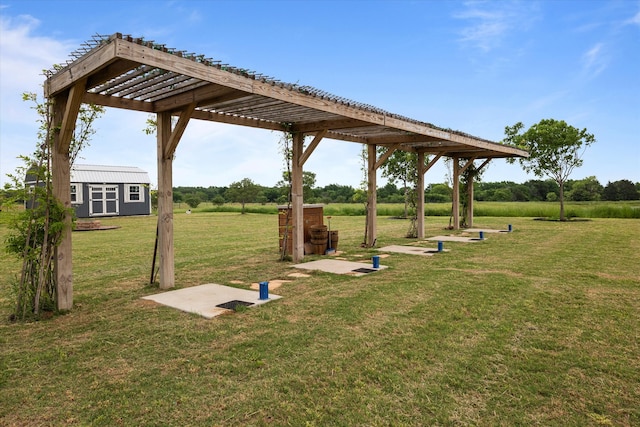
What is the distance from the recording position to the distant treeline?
34.2m

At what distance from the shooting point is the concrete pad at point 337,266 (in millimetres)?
7043

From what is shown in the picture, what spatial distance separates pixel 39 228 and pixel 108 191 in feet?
79.5

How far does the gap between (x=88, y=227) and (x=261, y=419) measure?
57.7 ft

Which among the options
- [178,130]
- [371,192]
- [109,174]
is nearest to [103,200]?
[109,174]

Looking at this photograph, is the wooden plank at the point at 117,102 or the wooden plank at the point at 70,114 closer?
the wooden plank at the point at 70,114

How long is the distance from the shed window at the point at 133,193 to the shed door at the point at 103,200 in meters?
0.80

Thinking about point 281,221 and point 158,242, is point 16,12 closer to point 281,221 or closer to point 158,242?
point 158,242

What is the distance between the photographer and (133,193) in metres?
27.7

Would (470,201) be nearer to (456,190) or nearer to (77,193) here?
(456,190)

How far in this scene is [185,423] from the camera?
228 cm

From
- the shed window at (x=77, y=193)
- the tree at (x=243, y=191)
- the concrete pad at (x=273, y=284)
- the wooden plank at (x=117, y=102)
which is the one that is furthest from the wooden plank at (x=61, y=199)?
the tree at (x=243, y=191)

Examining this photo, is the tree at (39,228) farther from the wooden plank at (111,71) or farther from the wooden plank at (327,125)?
the wooden plank at (327,125)

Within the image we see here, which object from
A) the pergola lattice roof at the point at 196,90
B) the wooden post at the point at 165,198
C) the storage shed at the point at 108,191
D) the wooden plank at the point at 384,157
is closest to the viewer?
the pergola lattice roof at the point at 196,90

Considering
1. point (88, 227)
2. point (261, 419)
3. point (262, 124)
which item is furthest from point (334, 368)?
point (88, 227)
